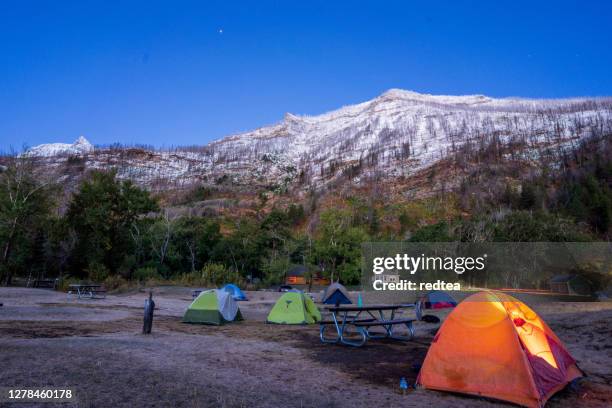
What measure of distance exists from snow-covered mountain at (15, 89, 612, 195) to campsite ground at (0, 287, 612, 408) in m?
86.8

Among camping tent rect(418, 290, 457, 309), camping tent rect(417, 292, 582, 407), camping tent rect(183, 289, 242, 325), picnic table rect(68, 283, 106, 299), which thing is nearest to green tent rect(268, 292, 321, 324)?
camping tent rect(183, 289, 242, 325)

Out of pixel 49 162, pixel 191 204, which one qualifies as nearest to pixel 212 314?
pixel 191 204

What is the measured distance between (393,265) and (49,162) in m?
110

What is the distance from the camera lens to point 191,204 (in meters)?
89.1

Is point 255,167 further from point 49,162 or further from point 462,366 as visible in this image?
point 462,366

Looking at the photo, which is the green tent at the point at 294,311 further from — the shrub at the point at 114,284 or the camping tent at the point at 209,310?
the shrub at the point at 114,284

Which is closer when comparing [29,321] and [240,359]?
[240,359]

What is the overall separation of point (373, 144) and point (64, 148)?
316ft

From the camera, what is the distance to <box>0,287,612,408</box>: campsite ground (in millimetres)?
4922

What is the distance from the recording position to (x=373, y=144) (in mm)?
116562

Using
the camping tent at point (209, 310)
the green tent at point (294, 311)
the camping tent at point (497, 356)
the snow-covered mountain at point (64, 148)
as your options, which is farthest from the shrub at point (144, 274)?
the snow-covered mountain at point (64, 148)

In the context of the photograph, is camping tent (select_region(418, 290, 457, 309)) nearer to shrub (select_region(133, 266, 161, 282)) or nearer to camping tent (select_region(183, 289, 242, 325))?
camping tent (select_region(183, 289, 242, 325))

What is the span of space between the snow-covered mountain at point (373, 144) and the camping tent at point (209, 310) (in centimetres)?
8437

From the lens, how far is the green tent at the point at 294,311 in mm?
13461
